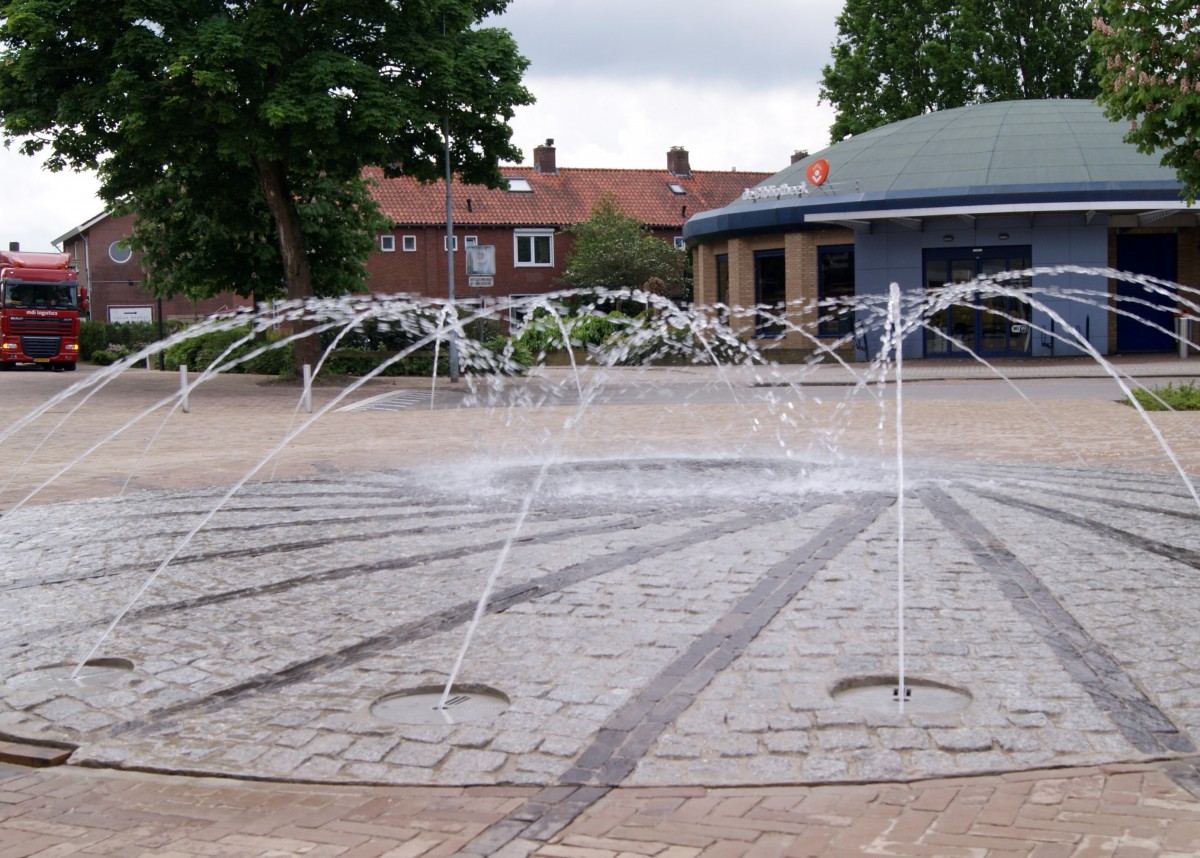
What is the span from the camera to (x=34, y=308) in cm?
4331

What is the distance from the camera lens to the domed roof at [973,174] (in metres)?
32.7

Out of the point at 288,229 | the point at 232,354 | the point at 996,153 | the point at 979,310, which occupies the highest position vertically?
the point at 996,153

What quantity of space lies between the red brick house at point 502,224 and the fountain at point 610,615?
135ft

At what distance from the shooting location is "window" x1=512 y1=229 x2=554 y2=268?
185ft

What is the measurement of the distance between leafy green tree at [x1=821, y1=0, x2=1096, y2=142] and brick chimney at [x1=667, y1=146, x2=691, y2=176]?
42.5 ft

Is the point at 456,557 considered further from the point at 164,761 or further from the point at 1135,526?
the point at 1135,526

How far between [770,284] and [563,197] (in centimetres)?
2277

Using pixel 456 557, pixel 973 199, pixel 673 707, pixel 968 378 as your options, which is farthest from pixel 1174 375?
pixel 673 707

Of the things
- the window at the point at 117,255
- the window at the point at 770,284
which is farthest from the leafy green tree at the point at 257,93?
the window at the point at 117,255

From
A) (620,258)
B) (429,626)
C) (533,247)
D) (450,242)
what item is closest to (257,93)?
(450,242)

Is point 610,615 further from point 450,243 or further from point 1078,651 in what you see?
point 450,243

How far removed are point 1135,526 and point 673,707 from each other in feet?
16.8

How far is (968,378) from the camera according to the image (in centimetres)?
2845

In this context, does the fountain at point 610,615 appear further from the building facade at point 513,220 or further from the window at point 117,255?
the window at point 117,255
